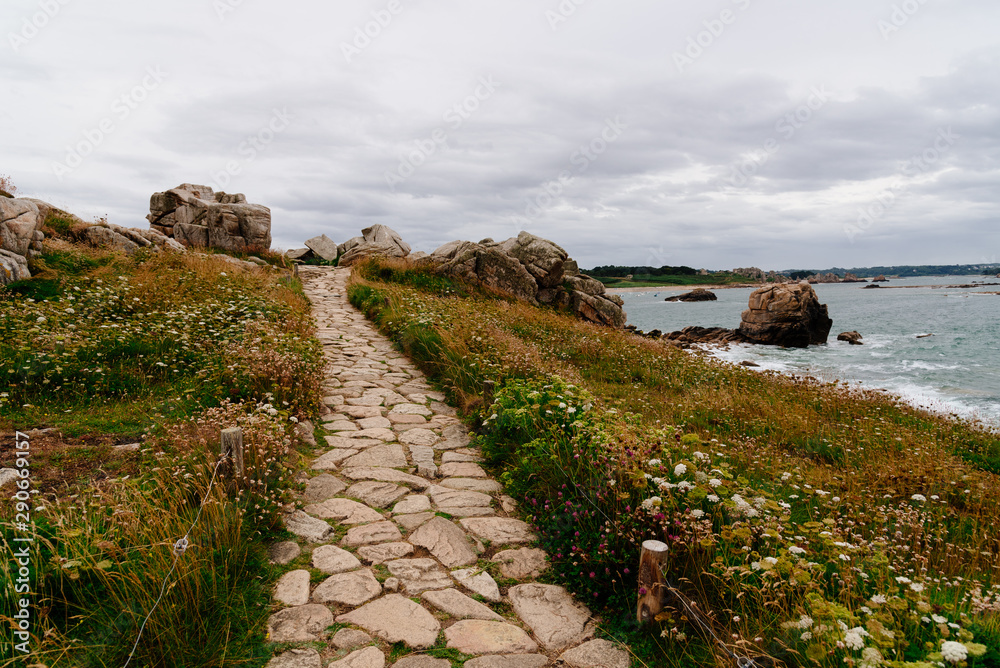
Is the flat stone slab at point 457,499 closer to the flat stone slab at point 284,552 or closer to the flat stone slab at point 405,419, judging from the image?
the flat stone slab at point 284,552

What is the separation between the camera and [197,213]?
2300cm

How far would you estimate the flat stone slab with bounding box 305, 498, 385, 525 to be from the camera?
4488 millimetres

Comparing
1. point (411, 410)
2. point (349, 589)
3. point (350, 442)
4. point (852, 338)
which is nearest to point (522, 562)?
point (349, 589)

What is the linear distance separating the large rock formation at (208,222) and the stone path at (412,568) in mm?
19447

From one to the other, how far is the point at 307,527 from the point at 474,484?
1750 mm

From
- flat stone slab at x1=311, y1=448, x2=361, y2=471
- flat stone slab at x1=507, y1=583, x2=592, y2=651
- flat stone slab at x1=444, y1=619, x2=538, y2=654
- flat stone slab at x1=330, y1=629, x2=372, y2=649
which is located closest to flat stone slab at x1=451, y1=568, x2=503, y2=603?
flat stone slab at x1=507, y1=583, x2=592, y2=651

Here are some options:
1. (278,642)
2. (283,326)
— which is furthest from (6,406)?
(278,642)

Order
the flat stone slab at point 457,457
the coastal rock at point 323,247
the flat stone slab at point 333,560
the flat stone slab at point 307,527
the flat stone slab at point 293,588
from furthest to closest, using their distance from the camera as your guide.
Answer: the coastal rock at point 323,247
the flat stone slab at point 457,457
the flat stone slab at point 307,527
the flat stone slab at point 333,560
the flat stone slab at point 293,588

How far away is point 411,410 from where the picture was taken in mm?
7609

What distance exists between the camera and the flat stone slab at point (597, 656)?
3.02 meters

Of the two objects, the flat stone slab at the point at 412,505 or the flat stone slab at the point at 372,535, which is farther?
the flat stone slab at the point at 412,505

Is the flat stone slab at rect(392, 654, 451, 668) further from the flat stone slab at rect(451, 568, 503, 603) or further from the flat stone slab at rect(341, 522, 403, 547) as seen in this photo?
the flat stone slab at rect(341, 522, 403, 547)

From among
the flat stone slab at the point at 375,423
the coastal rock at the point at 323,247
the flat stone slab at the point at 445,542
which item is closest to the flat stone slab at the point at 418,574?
the flat stone slab at the point at 445,542

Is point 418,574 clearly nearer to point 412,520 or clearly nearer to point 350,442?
point 412,520
